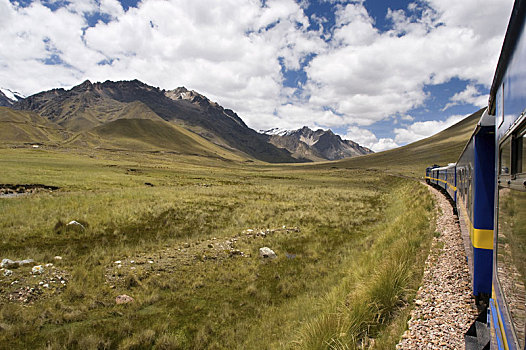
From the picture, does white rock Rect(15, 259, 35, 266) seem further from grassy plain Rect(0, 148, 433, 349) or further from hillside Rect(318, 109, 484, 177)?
hillside Rect(318, 109, 484, 177)

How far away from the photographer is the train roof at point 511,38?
262 cm

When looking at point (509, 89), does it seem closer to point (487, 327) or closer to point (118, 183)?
point (487, 327)

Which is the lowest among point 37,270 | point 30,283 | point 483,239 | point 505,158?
point 30,283

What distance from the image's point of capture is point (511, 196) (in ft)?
9.89

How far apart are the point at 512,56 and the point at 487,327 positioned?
4074 mm

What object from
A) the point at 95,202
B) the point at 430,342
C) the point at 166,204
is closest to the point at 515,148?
the point at 430,342

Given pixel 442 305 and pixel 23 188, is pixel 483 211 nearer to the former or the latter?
pixel 442 305

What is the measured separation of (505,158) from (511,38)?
4.55ft

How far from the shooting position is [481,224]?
554cm

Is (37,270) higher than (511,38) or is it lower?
lower

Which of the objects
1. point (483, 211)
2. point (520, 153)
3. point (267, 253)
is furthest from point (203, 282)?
point (520, 153)

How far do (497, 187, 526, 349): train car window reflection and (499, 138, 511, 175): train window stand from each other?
0.79ft

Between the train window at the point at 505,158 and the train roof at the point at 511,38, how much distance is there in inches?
35.7

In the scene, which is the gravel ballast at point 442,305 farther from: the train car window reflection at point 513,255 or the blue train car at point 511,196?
the train car window reflection at point 513,255
